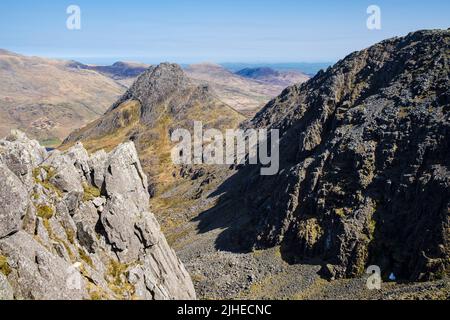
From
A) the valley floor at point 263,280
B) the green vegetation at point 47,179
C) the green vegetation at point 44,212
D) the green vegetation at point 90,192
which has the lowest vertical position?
the valley floor at point 263,280

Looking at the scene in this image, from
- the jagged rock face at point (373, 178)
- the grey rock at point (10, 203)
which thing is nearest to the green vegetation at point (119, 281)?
the grey rock at point (10, 203)

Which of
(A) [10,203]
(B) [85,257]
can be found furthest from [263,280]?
(A) [10,203]

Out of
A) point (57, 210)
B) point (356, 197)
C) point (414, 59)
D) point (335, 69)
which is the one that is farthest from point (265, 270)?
point (335, 69)

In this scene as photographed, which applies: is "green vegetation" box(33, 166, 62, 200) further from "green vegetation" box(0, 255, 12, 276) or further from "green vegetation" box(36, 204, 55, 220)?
"green vegetation" box(0, 255, 12, 276)

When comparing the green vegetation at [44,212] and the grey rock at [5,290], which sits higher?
the green vegetation at [44,212]

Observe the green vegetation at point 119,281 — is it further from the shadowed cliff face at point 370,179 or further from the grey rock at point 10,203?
the shadowed cliff face at point 370,179

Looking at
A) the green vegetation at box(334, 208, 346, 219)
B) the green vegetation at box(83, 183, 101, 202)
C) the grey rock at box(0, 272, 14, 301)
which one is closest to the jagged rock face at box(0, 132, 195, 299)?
the grey rock at box(0, 272, 14, 301)
